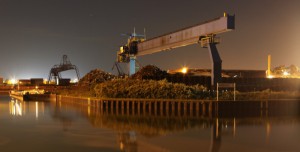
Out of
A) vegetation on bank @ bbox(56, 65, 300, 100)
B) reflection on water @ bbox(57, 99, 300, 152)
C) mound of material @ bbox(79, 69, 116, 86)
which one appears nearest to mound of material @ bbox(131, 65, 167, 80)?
vegetation on bank @ bbox(56, 65, 300, 100)

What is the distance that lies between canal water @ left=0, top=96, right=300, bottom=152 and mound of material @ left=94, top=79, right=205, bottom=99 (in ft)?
19.4

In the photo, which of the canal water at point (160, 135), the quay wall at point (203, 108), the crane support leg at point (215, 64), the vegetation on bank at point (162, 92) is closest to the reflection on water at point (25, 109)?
the vegetation on bank at point (162, 92)

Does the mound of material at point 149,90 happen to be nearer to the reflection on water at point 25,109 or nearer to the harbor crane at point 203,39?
the harbor crane at point 203,39

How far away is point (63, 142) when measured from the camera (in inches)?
818

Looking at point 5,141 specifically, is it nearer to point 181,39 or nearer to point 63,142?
point 63,142

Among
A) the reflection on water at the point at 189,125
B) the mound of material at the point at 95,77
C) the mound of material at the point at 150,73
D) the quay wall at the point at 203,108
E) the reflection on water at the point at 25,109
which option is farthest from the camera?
the mound of material at the point at 95,77

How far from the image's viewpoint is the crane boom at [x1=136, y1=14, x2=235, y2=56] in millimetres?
42250

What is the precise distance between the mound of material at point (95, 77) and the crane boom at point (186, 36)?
28.2ft

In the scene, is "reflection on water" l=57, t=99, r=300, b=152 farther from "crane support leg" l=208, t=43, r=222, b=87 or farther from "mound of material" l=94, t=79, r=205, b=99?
"crane support leg" l=208, t=43, r=222, b=87

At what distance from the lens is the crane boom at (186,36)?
42.2 meters

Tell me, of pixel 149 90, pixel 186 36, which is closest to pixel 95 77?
pixel 186 36

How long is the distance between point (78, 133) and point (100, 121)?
6.74 meters

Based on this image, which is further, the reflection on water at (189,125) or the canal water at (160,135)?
the reflection on water at (189,125)

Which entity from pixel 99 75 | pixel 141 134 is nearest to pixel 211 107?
pixel 141 134
